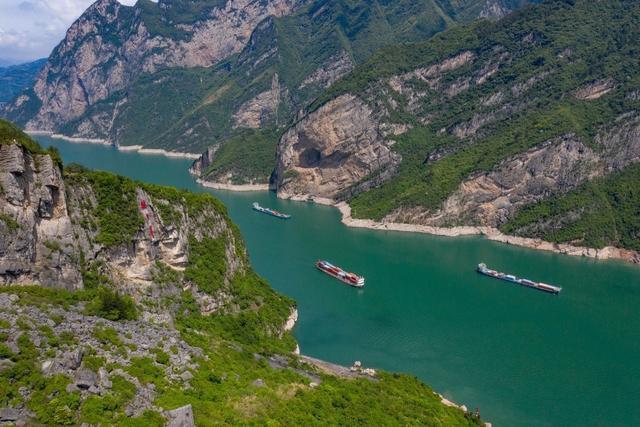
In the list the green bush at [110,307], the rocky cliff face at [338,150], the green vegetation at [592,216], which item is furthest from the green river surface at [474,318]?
the rocky cliff face at [338,150]

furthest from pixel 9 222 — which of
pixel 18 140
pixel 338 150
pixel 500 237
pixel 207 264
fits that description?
pixel 338 150

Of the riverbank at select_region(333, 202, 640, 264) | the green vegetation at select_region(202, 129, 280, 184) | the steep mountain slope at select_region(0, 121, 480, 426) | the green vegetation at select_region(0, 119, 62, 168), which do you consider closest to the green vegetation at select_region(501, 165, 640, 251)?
the riverbank at select_region(333, 202, 640, 264)

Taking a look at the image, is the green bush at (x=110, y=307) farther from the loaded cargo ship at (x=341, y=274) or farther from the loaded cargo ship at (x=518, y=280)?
the loaded cargo ship at (x=518, y=280)

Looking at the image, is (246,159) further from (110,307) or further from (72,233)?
(110,307)

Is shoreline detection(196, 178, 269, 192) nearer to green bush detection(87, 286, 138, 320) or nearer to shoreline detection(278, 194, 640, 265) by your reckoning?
shoreline detection(278, 194, 640, 265)

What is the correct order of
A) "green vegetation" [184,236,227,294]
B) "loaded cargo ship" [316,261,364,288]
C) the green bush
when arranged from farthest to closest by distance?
"loaded cargo ship" [316,261,364,288], "green vegetation" [184,236,227,294], the green bush

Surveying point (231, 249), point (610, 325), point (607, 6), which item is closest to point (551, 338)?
point (610, 325)
